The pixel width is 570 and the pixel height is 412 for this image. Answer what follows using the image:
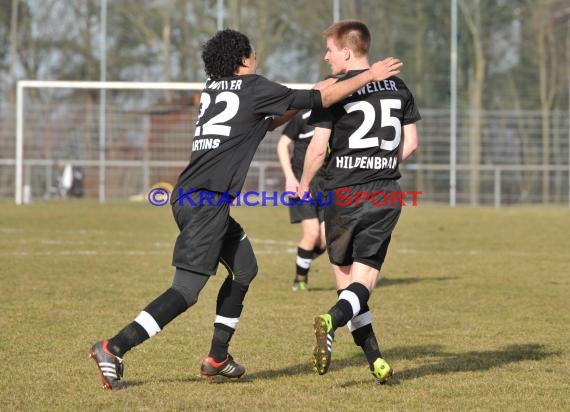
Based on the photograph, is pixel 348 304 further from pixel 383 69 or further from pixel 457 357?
pixel 457 357

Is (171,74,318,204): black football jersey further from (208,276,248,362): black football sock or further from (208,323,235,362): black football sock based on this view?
(208,323,235,362): black football sock

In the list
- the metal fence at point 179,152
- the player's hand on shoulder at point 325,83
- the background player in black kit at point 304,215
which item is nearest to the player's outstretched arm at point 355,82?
the player's hand on shoulder at point 325,83

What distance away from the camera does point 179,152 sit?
3020 cm

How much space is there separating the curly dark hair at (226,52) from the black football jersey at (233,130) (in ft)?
0.28

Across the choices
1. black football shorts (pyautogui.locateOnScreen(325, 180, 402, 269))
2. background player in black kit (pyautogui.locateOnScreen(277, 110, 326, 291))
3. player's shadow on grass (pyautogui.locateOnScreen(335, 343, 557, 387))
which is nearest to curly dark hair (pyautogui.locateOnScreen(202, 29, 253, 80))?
black football shorts (pyautogui.locateOnScreen(325, 180, 402, 269))

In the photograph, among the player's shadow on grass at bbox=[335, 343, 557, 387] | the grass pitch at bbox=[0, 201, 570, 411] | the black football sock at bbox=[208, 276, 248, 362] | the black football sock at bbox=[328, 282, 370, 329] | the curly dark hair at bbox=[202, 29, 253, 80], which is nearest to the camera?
the grass pitch at bbox=[0, 201, 570, 411]

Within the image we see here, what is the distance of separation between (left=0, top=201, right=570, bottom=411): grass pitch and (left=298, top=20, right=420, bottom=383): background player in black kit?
558mm

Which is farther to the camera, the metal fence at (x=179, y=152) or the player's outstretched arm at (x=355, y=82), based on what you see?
the metal fence at (x=179, y=152)

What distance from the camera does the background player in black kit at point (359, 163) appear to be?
5945 mm

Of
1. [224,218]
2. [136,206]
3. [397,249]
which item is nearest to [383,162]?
[224,218]

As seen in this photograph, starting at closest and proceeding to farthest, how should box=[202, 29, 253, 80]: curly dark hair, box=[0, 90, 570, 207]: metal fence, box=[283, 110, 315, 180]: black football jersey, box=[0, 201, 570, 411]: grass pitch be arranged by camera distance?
box=[0, 201, 570, 411]: grass pitch
box=[202, 29, 253, 80]: curly dark hair
box=[283, 110, 315, 180]: black football jersey
box=[0, 90, 570, 207]: metal fence

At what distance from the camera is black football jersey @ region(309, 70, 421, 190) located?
5.96m

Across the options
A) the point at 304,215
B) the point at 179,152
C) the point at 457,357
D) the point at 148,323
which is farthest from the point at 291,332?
the point at 179,152

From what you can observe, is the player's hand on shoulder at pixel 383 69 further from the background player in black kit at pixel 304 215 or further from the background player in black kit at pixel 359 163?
the background player in black kit at pixel 304 215
